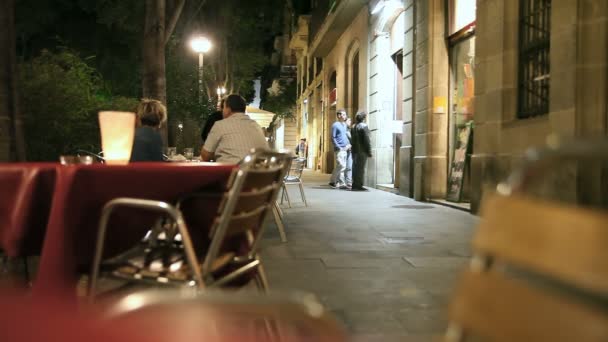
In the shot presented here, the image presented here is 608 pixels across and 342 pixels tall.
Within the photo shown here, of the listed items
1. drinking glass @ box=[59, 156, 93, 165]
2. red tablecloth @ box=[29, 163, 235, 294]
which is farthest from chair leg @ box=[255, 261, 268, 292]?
drinking glass @ box=[59, 156, 93, 165]

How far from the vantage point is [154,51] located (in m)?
11.6

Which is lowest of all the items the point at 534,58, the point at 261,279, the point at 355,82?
the point at 261,279

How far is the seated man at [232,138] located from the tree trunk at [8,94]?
328cm

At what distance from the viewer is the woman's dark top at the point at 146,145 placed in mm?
5539

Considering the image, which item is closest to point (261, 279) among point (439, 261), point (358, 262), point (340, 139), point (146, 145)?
point (358, 262)

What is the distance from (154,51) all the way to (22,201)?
30.1 ft

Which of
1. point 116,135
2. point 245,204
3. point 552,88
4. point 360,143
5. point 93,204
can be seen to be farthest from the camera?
point 360,143

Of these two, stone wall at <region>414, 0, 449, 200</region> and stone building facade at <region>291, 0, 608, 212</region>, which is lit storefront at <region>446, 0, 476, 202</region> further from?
stone wall at <region>414, 0, 449, 200</region>

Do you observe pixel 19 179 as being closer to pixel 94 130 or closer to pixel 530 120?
pixel 530 120

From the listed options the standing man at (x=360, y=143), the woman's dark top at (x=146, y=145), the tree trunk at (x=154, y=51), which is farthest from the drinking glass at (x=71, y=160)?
the standing man at (x=360, y=143)

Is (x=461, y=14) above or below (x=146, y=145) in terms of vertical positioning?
above

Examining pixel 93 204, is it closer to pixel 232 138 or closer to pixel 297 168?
pixel 232 138

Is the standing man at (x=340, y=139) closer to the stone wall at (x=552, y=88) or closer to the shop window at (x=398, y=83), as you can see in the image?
the shop window at (x=398, y=83)

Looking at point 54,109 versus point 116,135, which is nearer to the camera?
point 116,135
